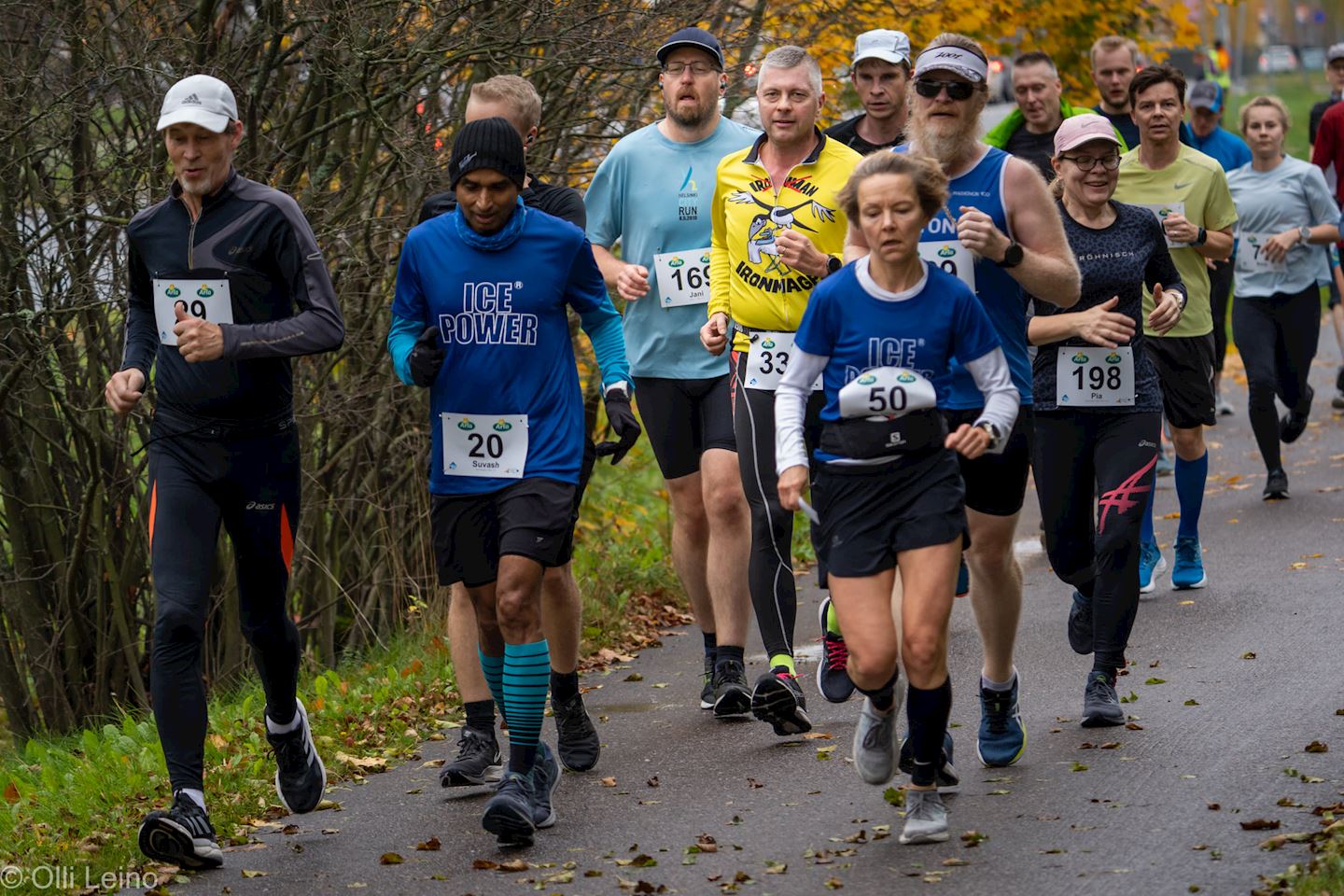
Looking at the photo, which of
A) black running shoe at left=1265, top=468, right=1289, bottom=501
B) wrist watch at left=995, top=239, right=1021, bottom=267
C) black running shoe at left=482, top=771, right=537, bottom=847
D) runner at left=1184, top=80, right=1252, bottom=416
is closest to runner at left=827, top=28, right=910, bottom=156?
wrist watch at left=995, top=239, right=1021, bottom=267

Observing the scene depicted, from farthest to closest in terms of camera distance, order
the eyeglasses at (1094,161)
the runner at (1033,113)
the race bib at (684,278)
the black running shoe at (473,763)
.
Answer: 1. the runner at (1033,113)
2. the race bib at (684,278)
3. the eyeglasses at (1094,161)
4. the black running shoe at (473,763)

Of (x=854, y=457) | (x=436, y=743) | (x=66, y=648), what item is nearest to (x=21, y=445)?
(x=66, y=648)

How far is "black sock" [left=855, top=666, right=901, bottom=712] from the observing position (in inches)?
232

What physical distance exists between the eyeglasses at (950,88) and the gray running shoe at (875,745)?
6.45 ft

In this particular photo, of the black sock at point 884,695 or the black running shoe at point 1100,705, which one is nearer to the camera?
the black sock at point 884,695

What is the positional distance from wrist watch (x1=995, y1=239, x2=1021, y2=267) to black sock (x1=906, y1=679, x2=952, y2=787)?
54.9 inches

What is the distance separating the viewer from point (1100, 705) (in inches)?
285

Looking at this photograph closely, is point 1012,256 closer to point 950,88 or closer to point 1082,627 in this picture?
point 950,88

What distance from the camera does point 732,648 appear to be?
780 centimetres

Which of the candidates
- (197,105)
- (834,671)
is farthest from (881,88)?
(197,105)

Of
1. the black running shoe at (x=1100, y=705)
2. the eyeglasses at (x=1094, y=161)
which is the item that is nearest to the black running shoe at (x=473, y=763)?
the black running shoe at (x=1100, y=705)

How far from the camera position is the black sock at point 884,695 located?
5883mm

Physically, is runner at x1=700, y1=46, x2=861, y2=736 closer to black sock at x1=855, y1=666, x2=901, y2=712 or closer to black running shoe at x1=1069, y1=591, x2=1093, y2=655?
black running shoe at x1=1069, y1=591, x2=1093, y2=655

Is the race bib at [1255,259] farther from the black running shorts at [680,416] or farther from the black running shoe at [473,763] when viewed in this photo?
the black running shoe at [473,763]
